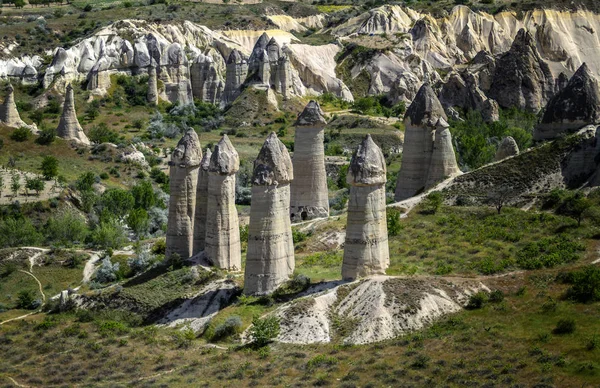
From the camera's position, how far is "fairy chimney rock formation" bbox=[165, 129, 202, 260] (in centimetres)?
4662

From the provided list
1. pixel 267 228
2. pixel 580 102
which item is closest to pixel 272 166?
pixel 267 228

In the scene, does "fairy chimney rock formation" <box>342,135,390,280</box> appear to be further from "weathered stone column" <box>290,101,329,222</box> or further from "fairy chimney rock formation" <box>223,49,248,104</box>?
"fairy chimney rock formation" <box>223,49,248,104</box>

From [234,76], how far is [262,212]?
247 ft

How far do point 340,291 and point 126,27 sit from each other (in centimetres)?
8738

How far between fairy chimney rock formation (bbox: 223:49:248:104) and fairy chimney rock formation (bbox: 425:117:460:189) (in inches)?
2376

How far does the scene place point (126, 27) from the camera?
120 meters

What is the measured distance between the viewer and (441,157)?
2176 inches

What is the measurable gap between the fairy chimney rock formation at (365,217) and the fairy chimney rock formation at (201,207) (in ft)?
29.0

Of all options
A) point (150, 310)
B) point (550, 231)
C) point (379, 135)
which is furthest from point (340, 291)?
point (379, 135)

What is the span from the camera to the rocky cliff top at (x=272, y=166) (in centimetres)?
4100

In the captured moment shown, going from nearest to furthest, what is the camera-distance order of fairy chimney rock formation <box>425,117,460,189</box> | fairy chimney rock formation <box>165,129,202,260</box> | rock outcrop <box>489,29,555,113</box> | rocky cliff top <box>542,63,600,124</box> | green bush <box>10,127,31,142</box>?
fairy chimney rock formation <box>165,129,202,260</box>, fairy chimney rock formation <box>425,117,460,189</box>, rocky cliff top <box>542,63,600,124</box>, green bush <box>10,127,31,142</box>, rock outcrop <box>489,29,555,113</box>

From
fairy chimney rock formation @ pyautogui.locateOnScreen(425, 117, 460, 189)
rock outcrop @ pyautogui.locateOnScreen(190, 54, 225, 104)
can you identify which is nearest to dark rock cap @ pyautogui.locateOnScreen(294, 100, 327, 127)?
fairy chimney rock formation @ pyautogui.locateOnScreen(425, 117, 460, 189)

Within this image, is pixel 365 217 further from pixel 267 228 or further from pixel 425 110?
pixel 425 110

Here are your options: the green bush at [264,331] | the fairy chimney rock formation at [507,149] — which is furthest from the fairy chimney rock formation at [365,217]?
the fairy chimney rock formation at [507,149]
